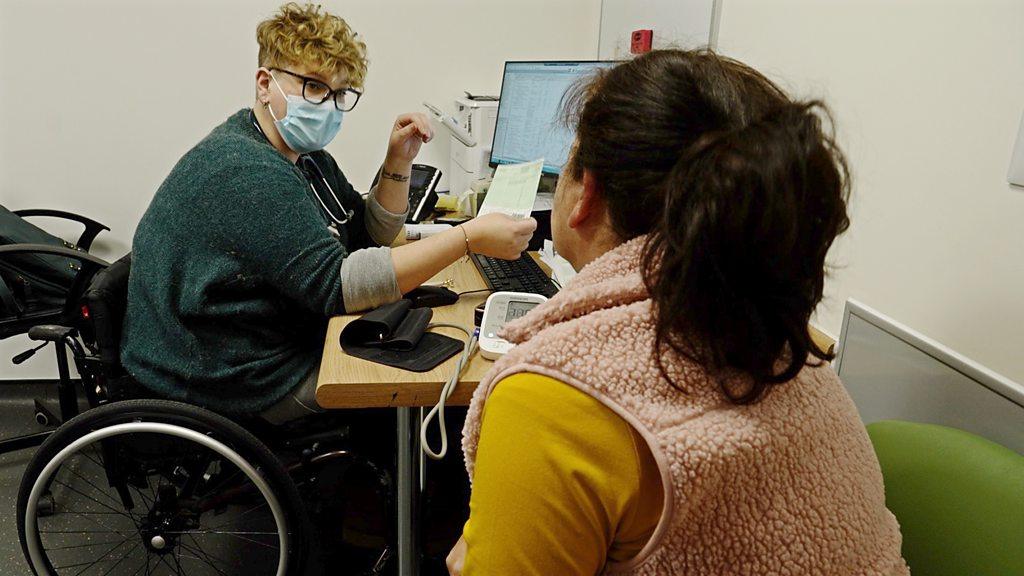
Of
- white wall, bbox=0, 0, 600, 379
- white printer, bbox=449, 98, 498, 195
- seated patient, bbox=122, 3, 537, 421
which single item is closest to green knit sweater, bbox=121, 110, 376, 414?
seated patient, bbox=122, 3, 537, 421

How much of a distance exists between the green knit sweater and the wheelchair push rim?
94 mm

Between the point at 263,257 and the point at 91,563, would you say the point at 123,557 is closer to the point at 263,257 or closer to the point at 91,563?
the point at 91,563

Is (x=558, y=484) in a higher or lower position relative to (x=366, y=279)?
higher

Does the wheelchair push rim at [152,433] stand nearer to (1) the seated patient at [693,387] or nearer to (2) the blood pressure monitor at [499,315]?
(2) the blood pressure monitor at [499,315]

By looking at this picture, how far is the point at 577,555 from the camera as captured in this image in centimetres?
55

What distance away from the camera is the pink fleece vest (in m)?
0.52

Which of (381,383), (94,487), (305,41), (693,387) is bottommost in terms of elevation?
(94,487)

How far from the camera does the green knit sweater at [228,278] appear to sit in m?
1.16

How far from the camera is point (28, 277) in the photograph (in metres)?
1.97

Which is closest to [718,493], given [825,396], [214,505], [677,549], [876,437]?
[677,549]

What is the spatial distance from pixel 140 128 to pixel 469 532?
2.29 meters

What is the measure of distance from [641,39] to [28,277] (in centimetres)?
204

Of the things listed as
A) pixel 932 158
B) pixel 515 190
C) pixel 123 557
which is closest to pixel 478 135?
pixel 515 190

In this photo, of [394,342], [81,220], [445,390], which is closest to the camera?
[445,390]
